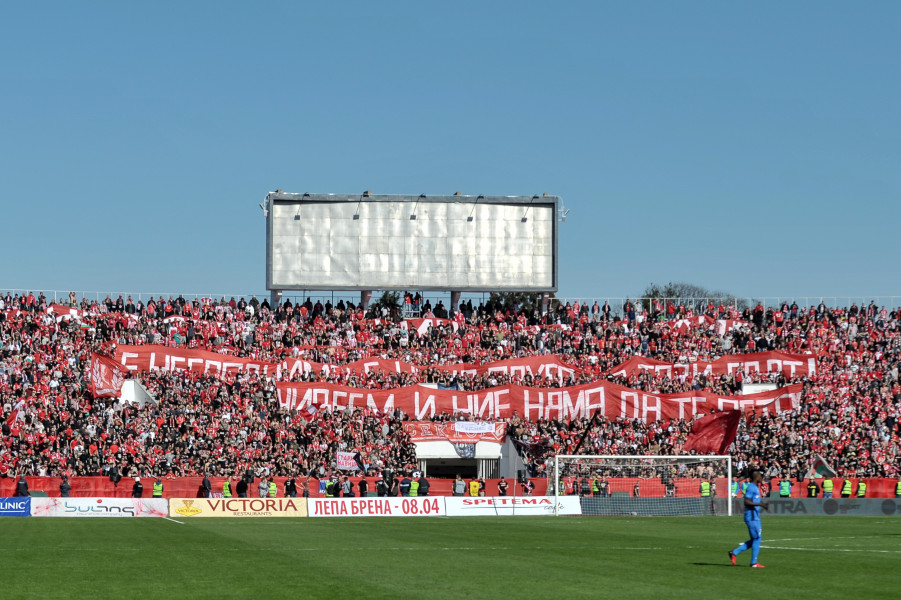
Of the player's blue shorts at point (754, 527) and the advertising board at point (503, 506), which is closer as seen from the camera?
the player's blue shorts at point (754, 527)

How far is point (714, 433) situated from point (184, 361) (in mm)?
27841

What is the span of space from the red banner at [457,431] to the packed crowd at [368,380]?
0.81 metres

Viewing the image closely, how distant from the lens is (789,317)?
69875mm

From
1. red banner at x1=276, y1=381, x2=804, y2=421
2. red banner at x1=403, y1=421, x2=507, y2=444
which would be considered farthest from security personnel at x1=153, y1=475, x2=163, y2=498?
red banner at x1=276, y1=381, x2=804, y2=421

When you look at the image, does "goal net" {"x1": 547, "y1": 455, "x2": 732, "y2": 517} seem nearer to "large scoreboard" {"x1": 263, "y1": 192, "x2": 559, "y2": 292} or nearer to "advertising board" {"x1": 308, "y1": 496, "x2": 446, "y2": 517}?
"advertising board" {"x1": 308, "y1": 496, "x2": 446, "y2": 517}

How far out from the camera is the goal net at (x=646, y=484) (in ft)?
157

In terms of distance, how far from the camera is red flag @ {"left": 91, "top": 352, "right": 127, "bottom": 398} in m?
56.8

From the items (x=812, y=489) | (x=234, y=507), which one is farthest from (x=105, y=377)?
(x=812, y=489)

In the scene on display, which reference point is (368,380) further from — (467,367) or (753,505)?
(753,505)

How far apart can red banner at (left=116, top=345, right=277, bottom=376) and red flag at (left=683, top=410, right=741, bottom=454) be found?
2255 centimetres

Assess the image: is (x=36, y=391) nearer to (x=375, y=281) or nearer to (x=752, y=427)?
(x=375, y=281)

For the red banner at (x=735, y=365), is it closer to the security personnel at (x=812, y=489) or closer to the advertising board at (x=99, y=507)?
the security personnel at (x=812, y=489)

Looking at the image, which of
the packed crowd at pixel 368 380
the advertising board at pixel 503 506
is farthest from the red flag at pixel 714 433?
the advertising board at pixel 503 506

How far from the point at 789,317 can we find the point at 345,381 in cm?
2767
